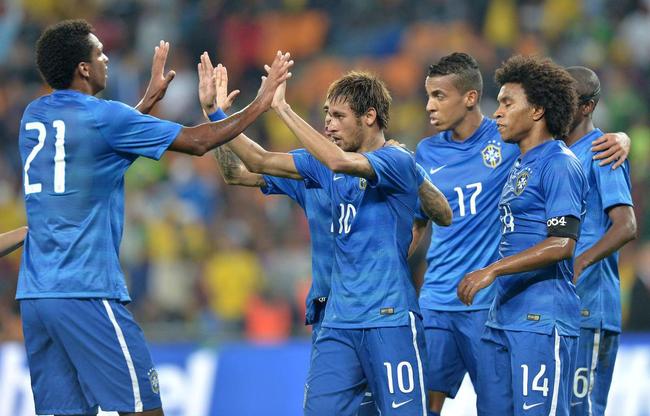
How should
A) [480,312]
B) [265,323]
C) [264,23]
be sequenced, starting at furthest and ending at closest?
[264,23]
[265,323]
[480,312]

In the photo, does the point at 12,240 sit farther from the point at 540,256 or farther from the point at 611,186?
the point at 611,186

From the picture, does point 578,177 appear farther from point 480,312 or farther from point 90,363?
point 90,363

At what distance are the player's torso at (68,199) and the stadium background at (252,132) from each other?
199 inches

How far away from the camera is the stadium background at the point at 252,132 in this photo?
11.2 meters

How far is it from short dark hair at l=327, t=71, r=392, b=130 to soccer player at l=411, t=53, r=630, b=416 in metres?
0.87

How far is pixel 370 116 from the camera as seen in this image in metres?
6.50

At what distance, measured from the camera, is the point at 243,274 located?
13641 mm

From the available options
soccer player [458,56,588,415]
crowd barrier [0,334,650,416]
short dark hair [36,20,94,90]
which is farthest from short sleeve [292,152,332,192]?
crowd barrier [0,334,650,416]

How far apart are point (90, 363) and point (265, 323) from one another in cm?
711

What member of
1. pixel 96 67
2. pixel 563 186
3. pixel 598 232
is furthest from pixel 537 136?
pixel 96 67

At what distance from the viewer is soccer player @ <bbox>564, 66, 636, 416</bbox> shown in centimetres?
677

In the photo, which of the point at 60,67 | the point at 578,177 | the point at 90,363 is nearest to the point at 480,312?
the point at 578,177

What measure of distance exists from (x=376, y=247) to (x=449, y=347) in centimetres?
121

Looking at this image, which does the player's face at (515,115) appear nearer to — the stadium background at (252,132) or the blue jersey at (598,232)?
the blue jersey at (598,232)
